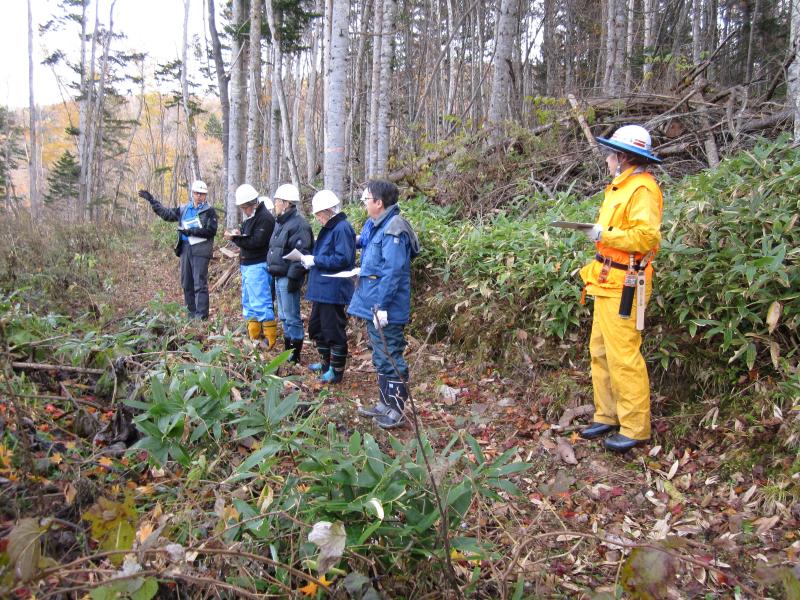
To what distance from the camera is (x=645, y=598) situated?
1.17 m

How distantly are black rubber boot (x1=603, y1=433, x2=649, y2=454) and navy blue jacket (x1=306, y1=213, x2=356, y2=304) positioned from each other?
272 centimetres

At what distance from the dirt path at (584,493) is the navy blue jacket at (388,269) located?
94 cm

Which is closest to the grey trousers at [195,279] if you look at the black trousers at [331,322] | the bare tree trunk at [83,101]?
the black trousers at [331,322]

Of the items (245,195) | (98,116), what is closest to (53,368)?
(245,195)

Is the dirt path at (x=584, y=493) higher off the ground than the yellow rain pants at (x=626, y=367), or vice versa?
the yellow rain pants at (x=626, y=367)

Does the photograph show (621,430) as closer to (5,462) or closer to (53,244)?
(5,462)

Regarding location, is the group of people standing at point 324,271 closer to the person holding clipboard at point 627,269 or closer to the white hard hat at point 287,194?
the white hard hat at point 287,194

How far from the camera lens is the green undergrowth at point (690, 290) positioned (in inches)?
135

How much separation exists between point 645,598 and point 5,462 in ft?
8.29

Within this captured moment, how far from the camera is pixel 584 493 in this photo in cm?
337

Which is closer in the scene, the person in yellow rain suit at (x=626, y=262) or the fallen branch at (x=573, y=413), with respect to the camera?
the person in yellow rain suit at (x=626, y=262)

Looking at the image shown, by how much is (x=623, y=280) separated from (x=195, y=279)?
5662 millimetres

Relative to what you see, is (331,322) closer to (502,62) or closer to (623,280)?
(623,280)

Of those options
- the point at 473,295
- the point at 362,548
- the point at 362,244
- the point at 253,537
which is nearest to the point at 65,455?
the point at 253,537
